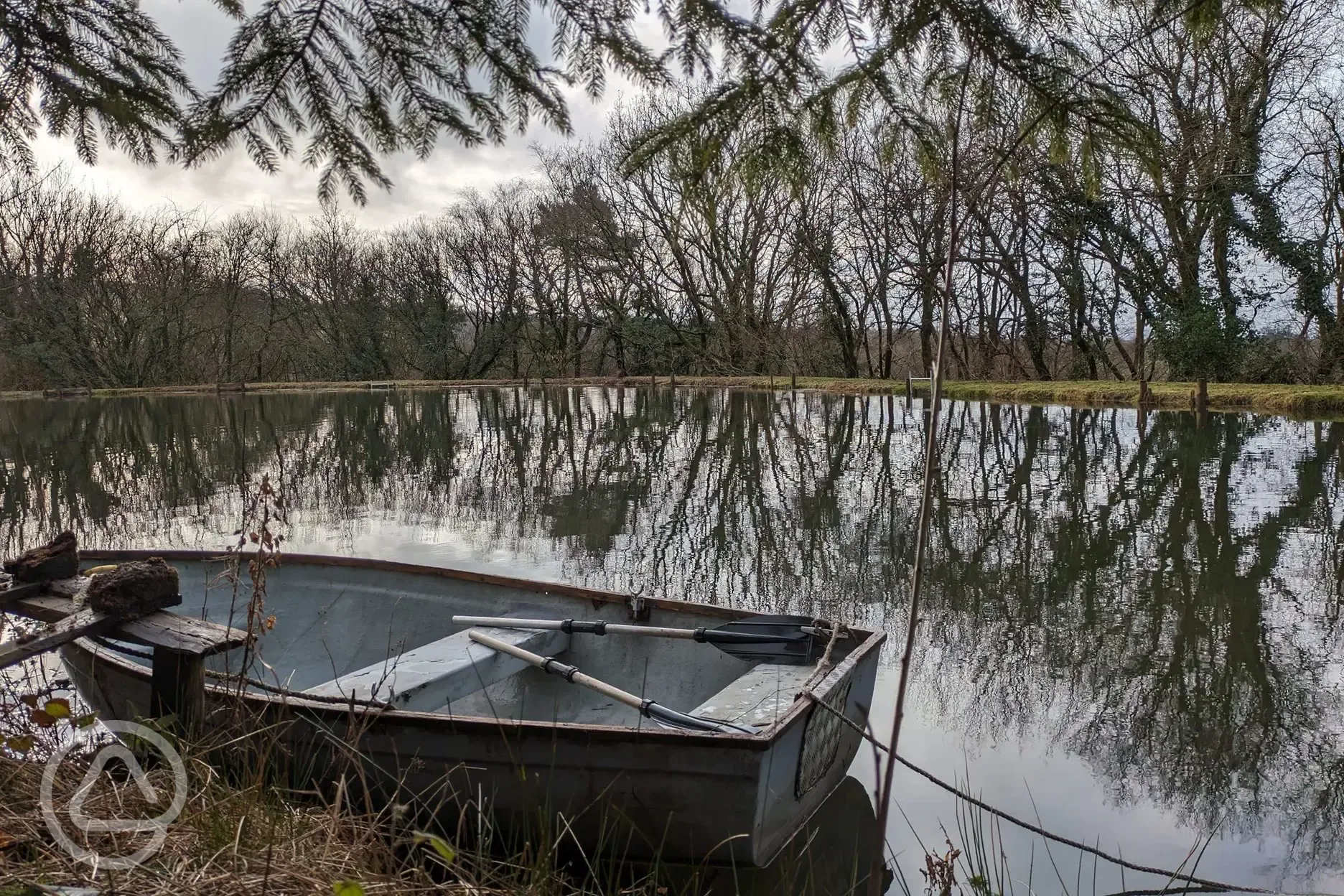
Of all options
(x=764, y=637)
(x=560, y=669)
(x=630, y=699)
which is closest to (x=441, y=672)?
(x=560, y=669)

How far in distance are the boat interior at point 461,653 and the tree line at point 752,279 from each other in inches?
84.4

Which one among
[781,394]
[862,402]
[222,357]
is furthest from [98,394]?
[862,402]

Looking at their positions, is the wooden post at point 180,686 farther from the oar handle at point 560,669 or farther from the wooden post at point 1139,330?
the wooden post at point 1139,330

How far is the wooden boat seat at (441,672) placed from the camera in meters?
3.74

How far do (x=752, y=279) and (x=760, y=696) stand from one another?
3110 cm

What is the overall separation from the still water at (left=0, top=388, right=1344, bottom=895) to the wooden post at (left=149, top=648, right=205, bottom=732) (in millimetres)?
1120

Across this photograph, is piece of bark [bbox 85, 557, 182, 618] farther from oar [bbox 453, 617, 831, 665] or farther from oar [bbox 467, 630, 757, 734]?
oar [bbox 453, 617, 831, 665]

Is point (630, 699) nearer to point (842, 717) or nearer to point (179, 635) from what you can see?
point (842, 717)

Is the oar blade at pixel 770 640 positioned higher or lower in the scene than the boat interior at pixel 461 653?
higher

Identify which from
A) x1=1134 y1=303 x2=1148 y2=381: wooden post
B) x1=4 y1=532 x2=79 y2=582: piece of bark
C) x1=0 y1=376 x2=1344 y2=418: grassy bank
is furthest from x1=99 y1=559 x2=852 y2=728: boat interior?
x1=1134 y1=303 x2=1148 y2=381: wooden post

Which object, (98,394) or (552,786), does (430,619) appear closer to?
(552,786)

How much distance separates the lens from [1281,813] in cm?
357

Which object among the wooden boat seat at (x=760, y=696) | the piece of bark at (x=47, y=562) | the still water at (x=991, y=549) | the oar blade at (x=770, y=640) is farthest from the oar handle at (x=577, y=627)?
the piece of bark at (x=47, y=562)

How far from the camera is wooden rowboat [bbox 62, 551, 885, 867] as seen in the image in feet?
9.72
